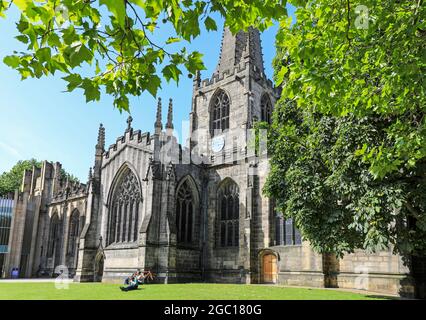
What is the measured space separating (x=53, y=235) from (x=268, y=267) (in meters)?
26.7

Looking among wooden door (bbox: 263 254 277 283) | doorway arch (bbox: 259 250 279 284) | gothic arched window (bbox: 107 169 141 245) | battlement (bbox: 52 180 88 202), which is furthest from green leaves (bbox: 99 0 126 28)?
battlement (bbox: 52 180 88 202)

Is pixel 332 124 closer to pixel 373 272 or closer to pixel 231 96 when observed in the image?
pixel 373 272

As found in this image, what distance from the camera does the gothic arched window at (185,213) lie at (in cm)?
2846

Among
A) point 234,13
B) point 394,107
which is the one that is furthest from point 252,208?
point 234,13

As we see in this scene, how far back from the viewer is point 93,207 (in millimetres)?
31984

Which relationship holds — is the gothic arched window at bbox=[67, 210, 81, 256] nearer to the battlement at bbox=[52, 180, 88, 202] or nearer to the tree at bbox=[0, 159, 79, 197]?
the battlement at bbox=[52, 180, 88, 202]

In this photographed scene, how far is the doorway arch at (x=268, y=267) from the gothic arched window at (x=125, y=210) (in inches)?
374

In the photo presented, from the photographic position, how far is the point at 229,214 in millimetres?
29609

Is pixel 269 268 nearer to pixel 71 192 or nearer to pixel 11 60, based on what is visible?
pixel 11 60

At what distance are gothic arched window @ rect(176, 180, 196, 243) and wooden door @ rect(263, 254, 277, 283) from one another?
5.91m

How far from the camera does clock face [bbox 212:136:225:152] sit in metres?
33.8

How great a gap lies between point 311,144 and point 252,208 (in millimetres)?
12308

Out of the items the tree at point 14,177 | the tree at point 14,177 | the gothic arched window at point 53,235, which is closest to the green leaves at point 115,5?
the gothic arched window at point 53,235

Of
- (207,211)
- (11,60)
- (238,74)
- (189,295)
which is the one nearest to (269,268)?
(207,211)
